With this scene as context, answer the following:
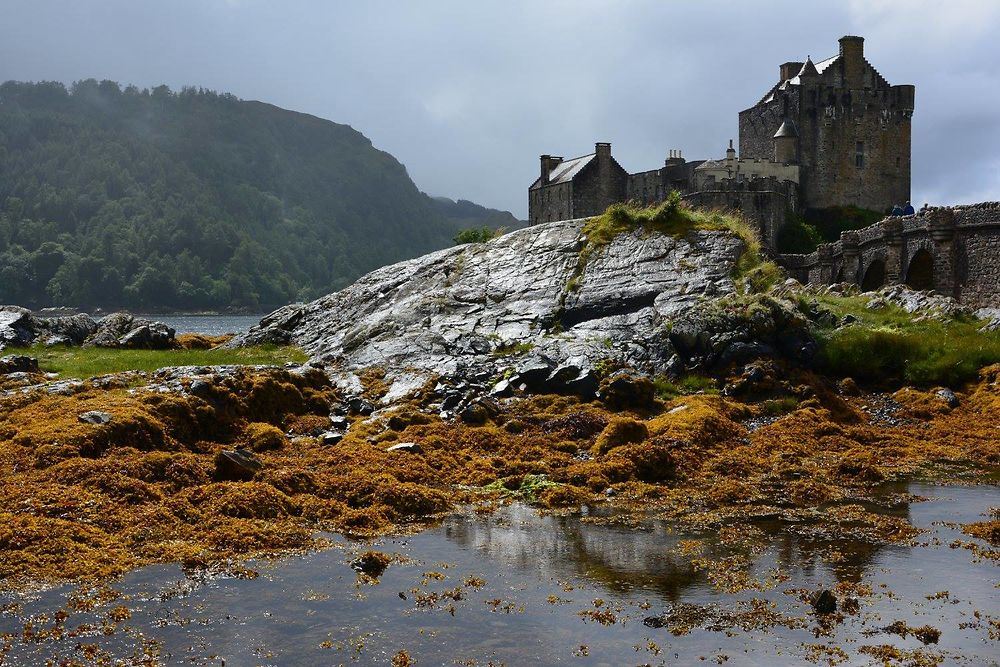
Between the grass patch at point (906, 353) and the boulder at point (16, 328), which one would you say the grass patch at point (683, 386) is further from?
the boulder at point (16, 328)

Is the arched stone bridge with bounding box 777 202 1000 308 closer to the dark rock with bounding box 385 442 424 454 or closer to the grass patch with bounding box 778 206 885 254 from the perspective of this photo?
the grass patch with bounding box 778 206 885 254

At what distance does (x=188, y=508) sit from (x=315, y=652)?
5.38 meters

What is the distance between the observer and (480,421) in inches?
842

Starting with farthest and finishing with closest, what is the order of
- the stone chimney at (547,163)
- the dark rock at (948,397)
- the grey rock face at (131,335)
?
the stone chimney at (547,163), the grey rock face at (131,335), the dark rock at (948,397)

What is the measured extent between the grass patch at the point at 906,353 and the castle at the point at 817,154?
63.1 metres

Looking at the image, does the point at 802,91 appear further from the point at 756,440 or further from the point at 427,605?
the point at 427,605

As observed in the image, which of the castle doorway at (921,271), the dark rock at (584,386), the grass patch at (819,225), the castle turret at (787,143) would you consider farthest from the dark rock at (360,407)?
the castle turret at (787,143)

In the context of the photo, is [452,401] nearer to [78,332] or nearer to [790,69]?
[78,332]

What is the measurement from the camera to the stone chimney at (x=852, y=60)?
91.7m

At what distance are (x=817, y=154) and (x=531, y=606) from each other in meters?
89.3

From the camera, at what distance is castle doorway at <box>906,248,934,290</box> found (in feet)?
163

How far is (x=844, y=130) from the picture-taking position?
302 feet

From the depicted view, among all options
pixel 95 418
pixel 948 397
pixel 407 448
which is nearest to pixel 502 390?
pixel 407 448

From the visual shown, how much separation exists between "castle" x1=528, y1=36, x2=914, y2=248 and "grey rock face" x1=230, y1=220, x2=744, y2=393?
59.9 meters
